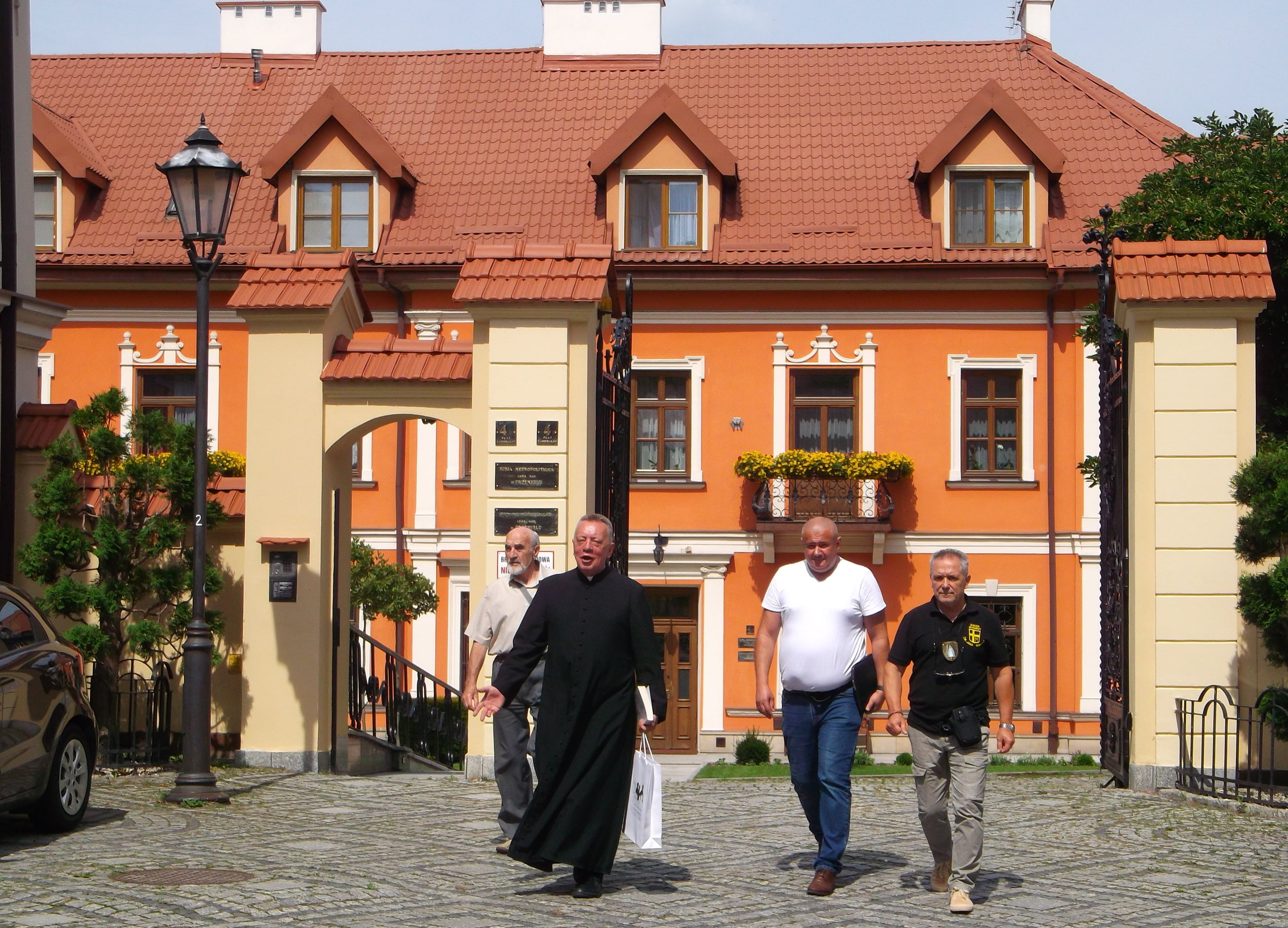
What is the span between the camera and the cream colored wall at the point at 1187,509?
1188 centimetres

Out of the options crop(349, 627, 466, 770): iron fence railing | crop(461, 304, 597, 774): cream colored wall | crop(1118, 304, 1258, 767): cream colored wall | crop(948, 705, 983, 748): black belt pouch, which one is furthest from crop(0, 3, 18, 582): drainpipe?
crop(1118, 304, 1258, 767): cream colored wall

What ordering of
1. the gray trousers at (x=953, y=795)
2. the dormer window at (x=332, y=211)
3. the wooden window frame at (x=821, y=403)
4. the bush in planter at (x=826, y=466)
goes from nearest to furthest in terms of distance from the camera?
1. the gray trousers at (x=953, y=795)
2. the bush in planter at (x=826, y=466)
3. the wooden window frame at (x=821, y=403)
4. the dormer window at (x=332, y=211)

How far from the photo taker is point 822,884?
7.84 metres

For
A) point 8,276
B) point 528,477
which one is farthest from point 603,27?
point 528,477

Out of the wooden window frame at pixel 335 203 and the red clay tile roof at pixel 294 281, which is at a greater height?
the wooden window frame at pixel 335 203

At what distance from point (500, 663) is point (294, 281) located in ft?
18.4

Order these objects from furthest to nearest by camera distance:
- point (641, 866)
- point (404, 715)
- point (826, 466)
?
1. point (826, 466)
2. point (404, 715)
3. point (641, 866)

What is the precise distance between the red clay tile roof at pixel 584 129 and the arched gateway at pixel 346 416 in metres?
12.3

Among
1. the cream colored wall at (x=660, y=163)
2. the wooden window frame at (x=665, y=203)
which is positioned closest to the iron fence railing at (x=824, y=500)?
the wooden window frame at (x=665, y=203)

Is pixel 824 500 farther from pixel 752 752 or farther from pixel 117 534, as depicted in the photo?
pixel 117 534

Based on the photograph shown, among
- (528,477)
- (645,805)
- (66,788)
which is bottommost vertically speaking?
(66,788)

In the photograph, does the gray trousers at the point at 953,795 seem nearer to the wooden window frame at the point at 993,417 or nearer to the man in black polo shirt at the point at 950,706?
the man in black polo shirt at the point at 950,706

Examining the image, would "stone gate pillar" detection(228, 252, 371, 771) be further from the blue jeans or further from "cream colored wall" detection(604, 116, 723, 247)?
"cream colored wall" detection(604, 116, 723, 247)

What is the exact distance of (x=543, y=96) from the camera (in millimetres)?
28438
